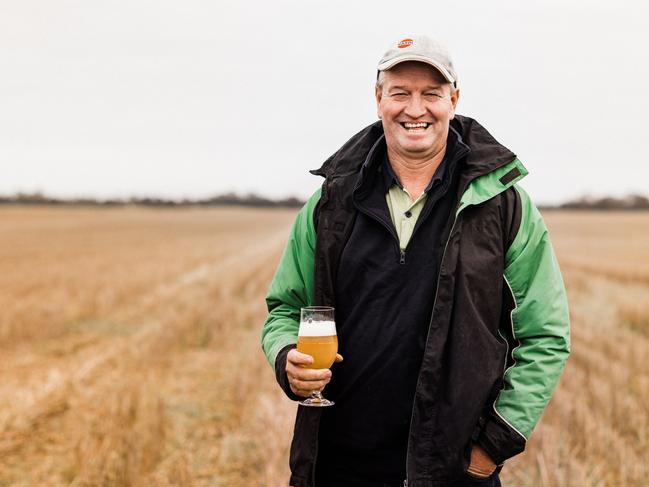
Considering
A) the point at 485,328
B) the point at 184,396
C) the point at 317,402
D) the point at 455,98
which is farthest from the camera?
the point at 184,396

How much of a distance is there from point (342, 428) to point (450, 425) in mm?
400

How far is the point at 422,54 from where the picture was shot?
7.70 feet

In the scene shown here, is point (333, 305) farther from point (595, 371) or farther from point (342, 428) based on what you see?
point (595, 371)

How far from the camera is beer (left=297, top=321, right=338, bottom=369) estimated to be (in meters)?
2.29

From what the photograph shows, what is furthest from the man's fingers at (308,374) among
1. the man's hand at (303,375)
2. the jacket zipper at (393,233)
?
the jacket zipper at (393,233)

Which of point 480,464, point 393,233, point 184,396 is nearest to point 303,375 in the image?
point 393,233

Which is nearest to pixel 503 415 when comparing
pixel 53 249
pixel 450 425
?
pixel 450 425

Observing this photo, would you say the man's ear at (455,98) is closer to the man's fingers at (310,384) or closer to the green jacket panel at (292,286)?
the green jacket panel at (292,286)

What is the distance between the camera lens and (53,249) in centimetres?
2428

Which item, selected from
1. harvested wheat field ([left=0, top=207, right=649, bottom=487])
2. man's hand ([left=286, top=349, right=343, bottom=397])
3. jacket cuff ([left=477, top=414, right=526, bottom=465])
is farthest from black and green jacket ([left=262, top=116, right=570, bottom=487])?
harvested wheat field ([left=0, top=207, right=649, bottom=487])

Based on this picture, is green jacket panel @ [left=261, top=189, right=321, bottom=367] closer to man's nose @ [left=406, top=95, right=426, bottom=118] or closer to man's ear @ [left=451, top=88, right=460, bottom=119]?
man's nose @ [left=406, top=95, right=426, bottom=118]

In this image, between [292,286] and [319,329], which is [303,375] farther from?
[292,286]

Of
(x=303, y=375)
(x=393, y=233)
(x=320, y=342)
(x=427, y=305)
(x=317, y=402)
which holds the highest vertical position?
(x=393, y=233)

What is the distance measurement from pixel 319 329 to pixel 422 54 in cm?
102
